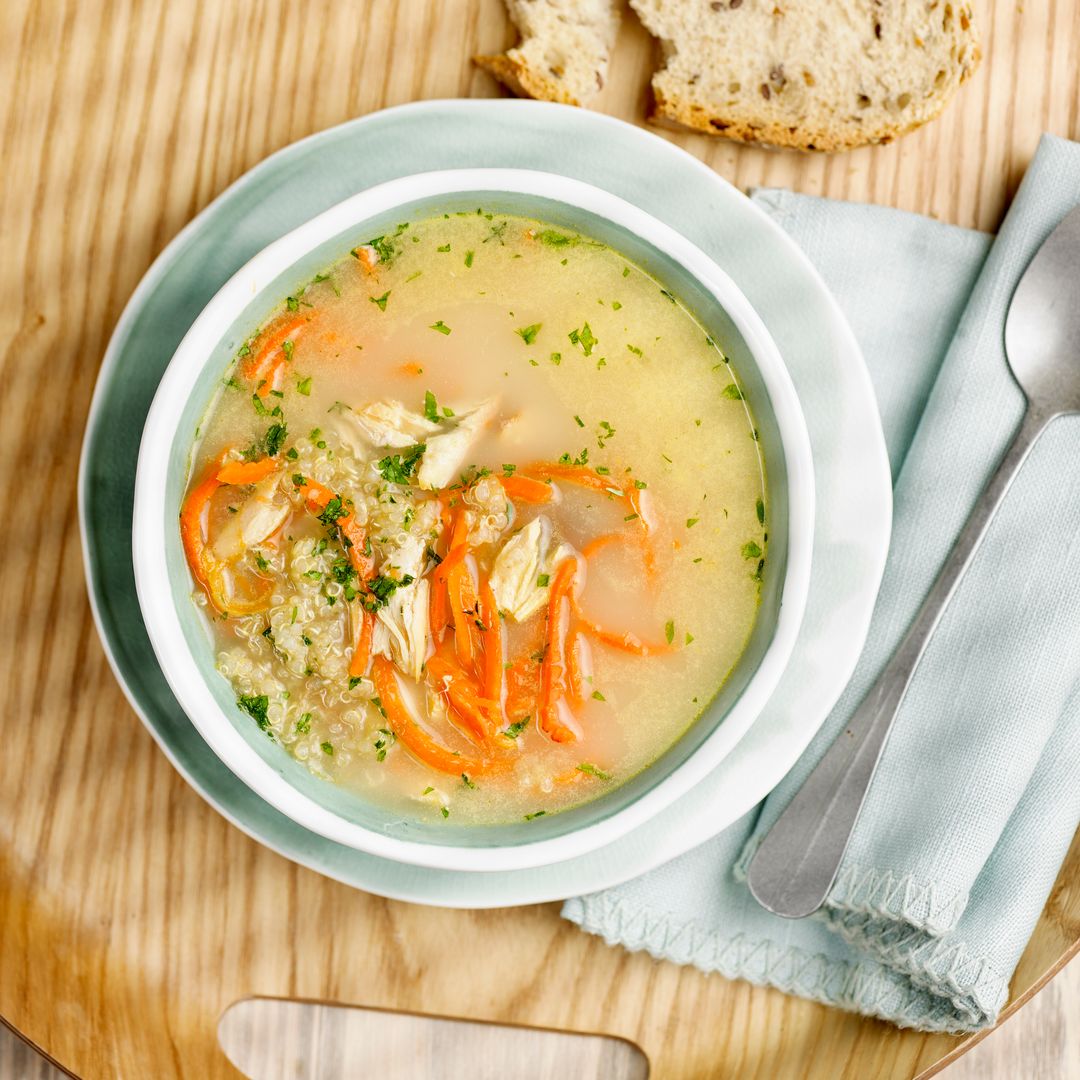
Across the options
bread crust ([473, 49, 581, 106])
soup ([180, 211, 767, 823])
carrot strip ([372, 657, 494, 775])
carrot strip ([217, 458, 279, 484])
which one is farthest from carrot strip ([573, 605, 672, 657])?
bread crust ([473, 49, 581, 106])

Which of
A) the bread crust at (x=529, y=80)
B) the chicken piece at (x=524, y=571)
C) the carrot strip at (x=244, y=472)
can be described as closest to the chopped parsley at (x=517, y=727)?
the chicken piece at (x=524, y=571)

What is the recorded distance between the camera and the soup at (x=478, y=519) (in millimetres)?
1416

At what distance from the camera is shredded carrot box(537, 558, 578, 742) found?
55.7 inches

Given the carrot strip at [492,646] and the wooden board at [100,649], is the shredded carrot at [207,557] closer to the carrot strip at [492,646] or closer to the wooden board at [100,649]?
the carrot strip at [492,646]

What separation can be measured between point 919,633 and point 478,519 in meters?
0.71

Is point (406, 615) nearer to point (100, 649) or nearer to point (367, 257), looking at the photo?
point (367, 257)

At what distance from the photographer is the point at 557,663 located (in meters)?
1.42

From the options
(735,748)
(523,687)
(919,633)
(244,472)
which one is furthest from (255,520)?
(919,633)

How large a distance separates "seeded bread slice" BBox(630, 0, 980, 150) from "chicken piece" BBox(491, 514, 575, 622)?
72 cm

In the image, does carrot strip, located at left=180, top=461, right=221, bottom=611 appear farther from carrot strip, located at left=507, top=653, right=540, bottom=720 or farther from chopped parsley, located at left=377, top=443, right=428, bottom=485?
carrot strip, located at left=507, top=653, right=540, bottom=720

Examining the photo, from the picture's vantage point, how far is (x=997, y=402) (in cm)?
168

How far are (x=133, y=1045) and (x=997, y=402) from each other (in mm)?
1654

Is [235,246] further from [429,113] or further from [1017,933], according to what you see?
[1017,933]

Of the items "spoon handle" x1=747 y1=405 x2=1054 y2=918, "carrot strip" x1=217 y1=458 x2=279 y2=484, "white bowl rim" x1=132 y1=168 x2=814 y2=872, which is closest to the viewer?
"white bowl rim" x1=132 y1=168 x2=814 y2=872
